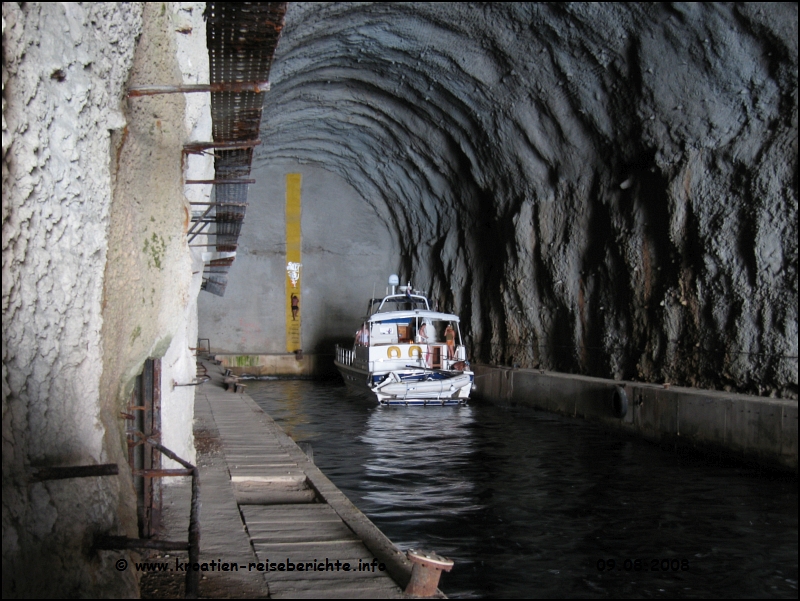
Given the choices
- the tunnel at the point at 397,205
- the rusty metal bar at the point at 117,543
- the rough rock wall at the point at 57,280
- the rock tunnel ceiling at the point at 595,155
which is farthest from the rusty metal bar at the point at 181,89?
the rock tunnel ceiling at the point at 595,155

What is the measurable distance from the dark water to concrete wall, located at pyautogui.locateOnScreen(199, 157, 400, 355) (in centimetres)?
1345

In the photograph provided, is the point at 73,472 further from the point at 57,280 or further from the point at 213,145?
the point at 213,145

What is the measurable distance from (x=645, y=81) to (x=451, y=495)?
7525 mm

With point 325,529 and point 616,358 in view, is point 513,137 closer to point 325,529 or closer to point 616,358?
point 616,358

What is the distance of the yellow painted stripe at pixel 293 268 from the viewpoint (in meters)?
25.6

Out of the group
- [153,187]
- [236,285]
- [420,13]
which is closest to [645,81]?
[420,13]

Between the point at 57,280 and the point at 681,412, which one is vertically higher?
the point at 57,280

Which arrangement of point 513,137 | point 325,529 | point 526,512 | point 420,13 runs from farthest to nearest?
point 513,137 < point 420,13 < point 526,512 < point 325,529

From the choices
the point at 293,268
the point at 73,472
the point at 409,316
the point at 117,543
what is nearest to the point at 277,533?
the point at 117,543

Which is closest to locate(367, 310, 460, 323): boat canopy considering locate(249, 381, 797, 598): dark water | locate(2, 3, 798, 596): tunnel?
locate(2, 3, 798, 596): tunnel

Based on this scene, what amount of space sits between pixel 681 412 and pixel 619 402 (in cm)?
148

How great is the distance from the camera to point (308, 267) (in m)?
26.0

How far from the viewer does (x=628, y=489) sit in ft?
25.8

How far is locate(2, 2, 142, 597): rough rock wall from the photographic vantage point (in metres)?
2.43
